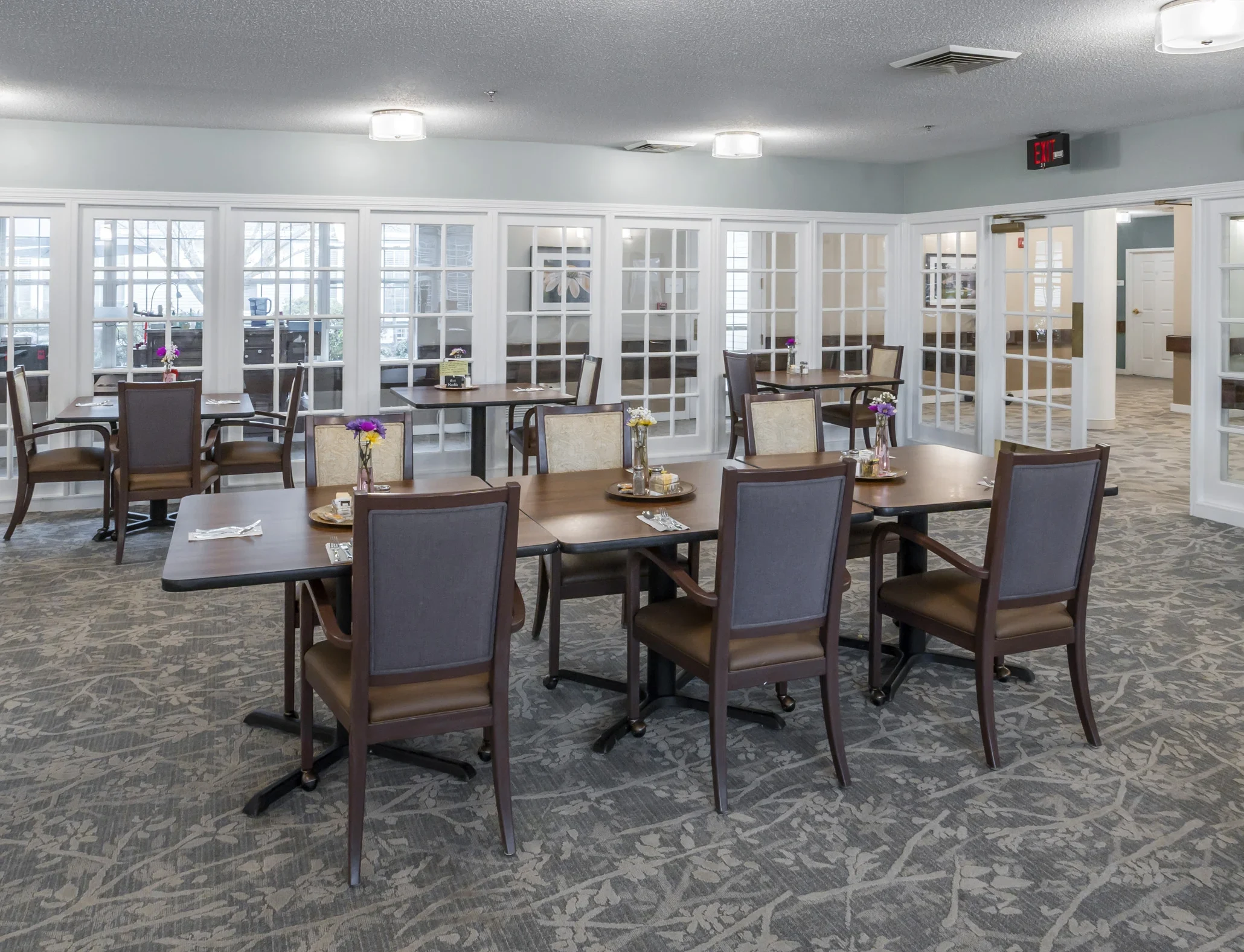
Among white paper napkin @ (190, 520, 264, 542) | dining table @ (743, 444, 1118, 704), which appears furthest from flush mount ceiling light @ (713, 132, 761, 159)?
white paper napkin @ (190, 520, 264, 542)

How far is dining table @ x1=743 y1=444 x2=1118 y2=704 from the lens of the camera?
12.2ft

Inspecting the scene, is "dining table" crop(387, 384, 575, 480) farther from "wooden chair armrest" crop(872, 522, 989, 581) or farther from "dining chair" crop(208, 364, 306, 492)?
"wooden chair armrest" crop(872, 522, 989, 581)

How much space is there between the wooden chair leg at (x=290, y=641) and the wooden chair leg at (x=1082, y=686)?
8.53ft

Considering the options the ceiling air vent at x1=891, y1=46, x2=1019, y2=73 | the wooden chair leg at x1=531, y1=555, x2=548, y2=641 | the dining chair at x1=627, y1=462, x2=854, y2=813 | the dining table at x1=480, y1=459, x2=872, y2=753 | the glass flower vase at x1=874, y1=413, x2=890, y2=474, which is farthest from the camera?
the ceiling air vent at x1=891, y1=46, x2=1019, y2=73

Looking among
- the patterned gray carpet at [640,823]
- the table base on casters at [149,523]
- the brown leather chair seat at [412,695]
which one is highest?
the table base on casters at [149,523]

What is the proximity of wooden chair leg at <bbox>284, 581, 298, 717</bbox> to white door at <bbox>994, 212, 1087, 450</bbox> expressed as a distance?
677 cm

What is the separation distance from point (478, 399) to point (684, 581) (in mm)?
4327

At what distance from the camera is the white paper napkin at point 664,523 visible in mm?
3310

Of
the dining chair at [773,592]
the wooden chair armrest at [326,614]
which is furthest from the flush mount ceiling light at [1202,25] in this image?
the wooden chair armrest at [326,614]

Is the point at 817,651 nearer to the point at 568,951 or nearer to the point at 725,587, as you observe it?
the point at 725,587

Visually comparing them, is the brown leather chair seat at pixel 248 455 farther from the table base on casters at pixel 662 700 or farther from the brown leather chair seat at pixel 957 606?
the brown leather chair seat at pixel 957 606

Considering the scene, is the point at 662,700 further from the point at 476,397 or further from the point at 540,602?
the point at 476,397

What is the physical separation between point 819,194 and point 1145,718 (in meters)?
6.67

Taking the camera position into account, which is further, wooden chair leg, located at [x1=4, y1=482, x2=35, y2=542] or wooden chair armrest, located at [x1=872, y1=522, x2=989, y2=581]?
wooden chair leg, located at [x1=4, y1=482, x2=35, y2=542]
